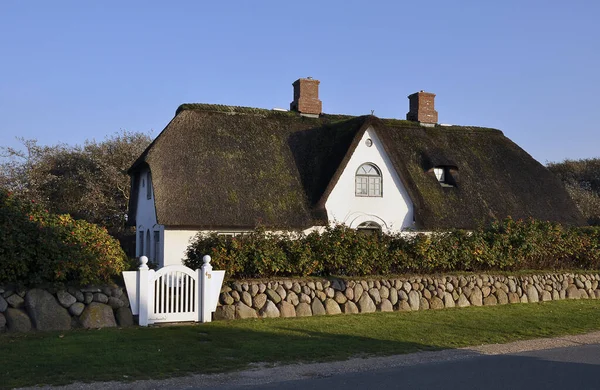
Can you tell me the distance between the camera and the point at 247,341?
36.8 ft

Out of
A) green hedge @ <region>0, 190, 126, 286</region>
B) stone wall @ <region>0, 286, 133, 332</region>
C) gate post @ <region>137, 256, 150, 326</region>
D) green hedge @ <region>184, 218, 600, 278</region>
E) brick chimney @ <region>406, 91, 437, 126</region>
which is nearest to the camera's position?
stone wall @ <region>0, 286, 133, 332</region>

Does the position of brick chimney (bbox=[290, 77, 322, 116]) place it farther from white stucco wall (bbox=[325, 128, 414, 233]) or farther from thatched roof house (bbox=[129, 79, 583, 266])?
white stucco wall (bbox=[325, 128, 414, 233])

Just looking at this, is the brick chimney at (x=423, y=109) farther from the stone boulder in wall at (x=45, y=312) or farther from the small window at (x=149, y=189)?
the stone boulder in wall at (x=45, y=312)

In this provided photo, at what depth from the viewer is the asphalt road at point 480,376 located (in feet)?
26.5

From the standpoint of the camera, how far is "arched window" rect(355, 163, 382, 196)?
25.0 metres

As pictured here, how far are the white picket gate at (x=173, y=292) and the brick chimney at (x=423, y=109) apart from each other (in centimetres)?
1884

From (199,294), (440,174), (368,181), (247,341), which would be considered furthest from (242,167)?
(247,341)

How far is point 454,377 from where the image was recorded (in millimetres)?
8586

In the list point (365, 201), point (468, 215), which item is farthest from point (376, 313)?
Result: point (468, 215)

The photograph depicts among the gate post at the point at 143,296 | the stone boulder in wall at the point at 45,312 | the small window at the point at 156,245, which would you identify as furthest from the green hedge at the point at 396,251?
the small window at the point at 156,245

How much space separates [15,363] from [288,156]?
17033 millimetres

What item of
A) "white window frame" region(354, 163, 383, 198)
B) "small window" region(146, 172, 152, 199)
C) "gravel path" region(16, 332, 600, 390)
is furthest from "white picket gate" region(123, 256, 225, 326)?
"white window frame" region(354, 163, 383, 198)

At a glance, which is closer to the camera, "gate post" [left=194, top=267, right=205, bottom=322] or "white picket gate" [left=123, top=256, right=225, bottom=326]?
"white picket gate" [left=123, top=256, right=225, bottom=326]

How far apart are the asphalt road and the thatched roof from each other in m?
12.7
